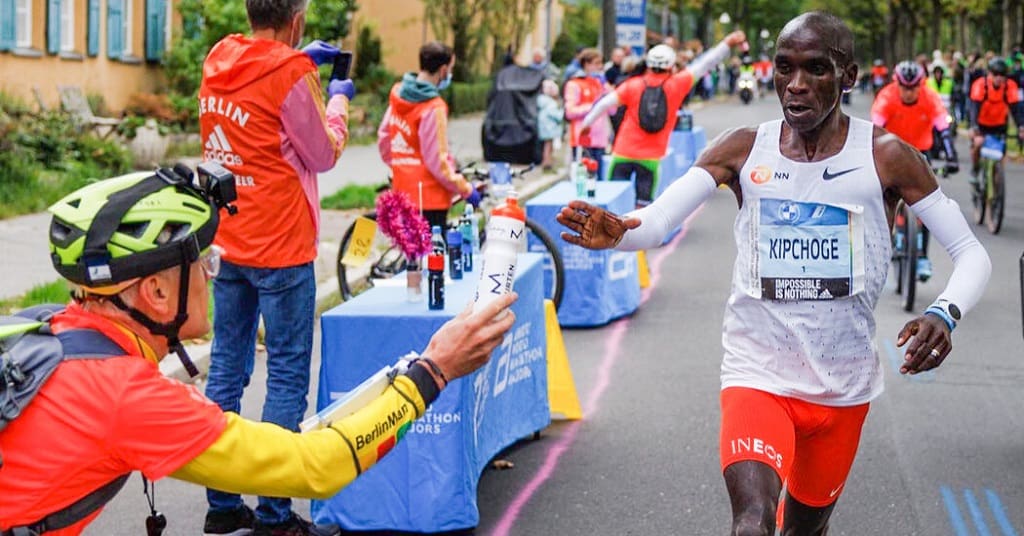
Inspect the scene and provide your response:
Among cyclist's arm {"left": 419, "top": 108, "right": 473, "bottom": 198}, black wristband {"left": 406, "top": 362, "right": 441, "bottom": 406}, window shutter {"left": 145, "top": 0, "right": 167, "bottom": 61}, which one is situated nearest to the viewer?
black wristband {"left": 406, "top": 362, "right": 441, "bottom": 406}

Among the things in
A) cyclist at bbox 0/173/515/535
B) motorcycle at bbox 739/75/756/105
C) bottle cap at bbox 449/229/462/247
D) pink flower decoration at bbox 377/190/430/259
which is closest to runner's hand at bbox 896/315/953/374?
cyclist at bbox 0/173/515/535

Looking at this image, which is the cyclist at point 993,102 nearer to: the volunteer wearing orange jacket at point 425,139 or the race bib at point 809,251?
the volunteer wearing orange jacket at point 425,139

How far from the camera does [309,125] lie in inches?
227

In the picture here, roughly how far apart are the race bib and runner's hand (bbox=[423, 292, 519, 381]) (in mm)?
1372

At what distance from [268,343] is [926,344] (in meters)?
2.66

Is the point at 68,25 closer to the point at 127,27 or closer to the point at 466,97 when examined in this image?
the point at 127,27

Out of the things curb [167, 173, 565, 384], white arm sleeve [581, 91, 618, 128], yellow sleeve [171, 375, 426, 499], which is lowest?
curb [167, 173, 565, 384]

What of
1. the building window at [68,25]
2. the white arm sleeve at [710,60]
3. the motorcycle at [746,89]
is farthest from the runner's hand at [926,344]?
the motorcycle at [746,89]

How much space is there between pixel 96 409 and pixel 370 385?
648 mm

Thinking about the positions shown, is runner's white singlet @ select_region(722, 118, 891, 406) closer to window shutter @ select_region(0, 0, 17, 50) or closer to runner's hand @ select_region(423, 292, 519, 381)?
runner's hand @ select_region(423, 292, 519, 381)

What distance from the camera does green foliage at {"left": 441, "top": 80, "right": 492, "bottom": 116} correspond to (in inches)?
1513

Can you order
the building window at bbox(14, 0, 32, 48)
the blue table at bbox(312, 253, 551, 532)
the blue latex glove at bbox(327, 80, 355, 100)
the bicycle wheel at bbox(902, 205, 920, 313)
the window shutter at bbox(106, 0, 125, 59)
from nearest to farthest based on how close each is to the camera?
the blue table at bbox(312, 253, 551, 532), the blue latex glove at bbox(327, 80, 355, 100), the bicycle wheel at bbox(902, 205, 920, 313), the building window at bbox(14, 0, 32, 48), the window shutter at bbox(106, 0, 125, 59)

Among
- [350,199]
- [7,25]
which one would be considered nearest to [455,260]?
[350,199]

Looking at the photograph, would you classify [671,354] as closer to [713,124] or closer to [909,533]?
[909,533]
